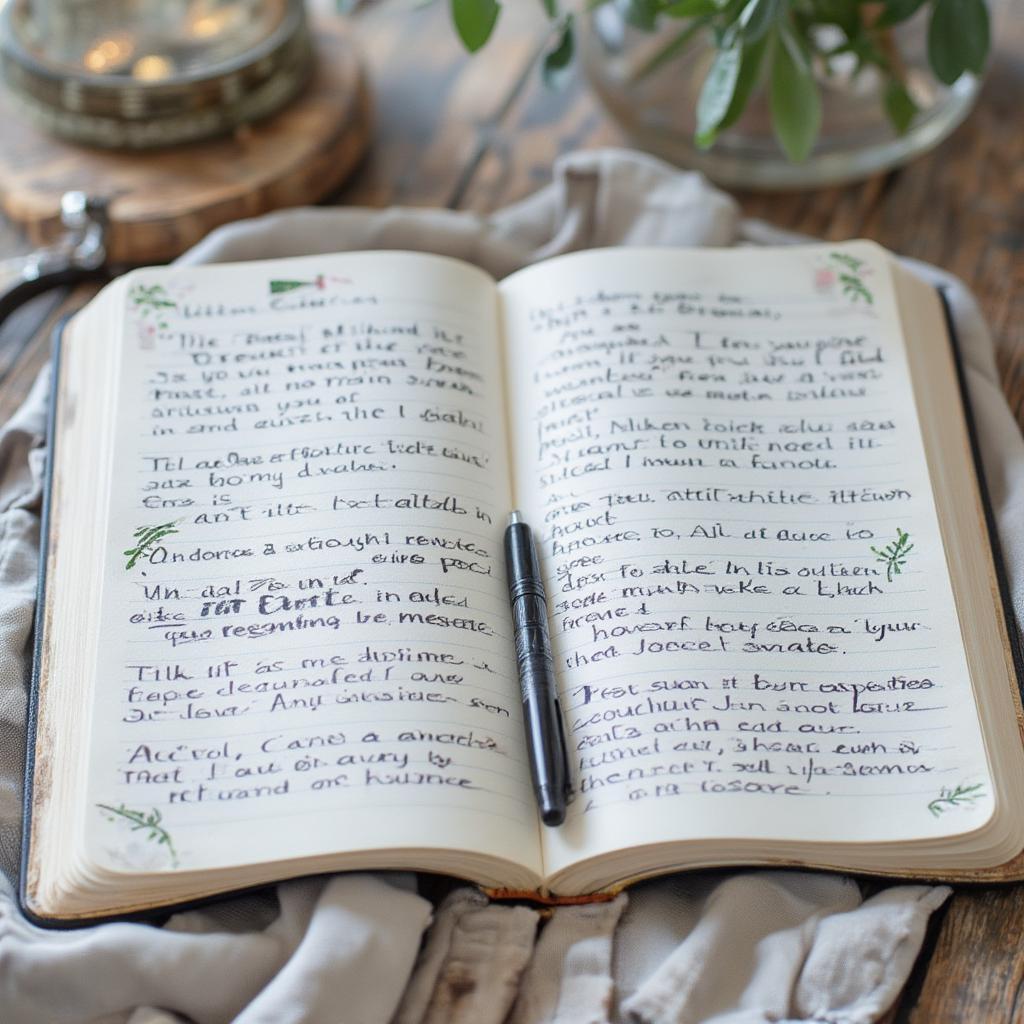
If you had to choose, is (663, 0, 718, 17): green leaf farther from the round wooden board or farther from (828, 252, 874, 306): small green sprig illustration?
the round wooden board

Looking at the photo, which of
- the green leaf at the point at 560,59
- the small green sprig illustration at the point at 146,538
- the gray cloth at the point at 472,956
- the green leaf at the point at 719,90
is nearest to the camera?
the gray cloth at the point at 472,956

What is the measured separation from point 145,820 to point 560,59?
593mm

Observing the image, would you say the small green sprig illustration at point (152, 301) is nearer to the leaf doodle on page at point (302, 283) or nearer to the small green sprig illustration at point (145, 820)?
the leaf doodle on page at point (302, 283)

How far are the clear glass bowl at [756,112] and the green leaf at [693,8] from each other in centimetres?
18

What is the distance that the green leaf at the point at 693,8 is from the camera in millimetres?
744

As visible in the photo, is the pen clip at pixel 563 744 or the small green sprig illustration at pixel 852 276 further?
the small green sprig illustration at pixel 852 276

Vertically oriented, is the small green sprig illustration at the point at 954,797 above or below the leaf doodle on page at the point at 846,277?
below

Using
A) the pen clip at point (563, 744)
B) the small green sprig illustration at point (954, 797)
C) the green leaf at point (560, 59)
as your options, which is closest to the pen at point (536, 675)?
the pen clip at point (563, 744)

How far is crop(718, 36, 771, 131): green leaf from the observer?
0.78 meters

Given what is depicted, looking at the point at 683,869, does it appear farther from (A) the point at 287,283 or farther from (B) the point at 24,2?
(B) the point at 24,2

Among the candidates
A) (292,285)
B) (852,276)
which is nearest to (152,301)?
(292,285)

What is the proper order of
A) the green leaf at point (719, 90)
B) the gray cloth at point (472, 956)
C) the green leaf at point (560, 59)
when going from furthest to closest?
the green leaf at point (560, 59) < the green leaf at point (719, 90) < the gray cloth at point (472, 956)

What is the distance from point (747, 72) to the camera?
78 centimetres

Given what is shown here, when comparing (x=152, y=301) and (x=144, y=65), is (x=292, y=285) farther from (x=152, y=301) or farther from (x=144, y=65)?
(x=144, y=65)
